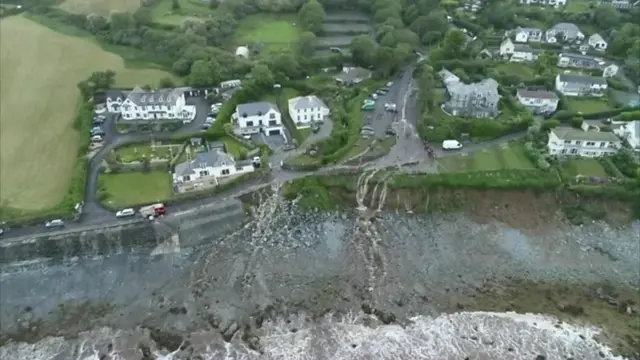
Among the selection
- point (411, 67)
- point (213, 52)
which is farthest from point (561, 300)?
point (213, 52)

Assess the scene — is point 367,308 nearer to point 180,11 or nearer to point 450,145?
point 450,145

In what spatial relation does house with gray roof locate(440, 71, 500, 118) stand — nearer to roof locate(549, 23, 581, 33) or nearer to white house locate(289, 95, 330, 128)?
white house locate(289, 95, 330, 128)

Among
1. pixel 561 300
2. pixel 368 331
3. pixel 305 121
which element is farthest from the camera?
pixel 305 121

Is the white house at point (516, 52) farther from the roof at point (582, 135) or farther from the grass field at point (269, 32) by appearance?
the grass field at point (269, 32)

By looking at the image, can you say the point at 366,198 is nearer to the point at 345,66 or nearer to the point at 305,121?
the point at 305,121

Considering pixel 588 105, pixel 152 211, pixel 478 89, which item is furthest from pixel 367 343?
pixel 588 105
